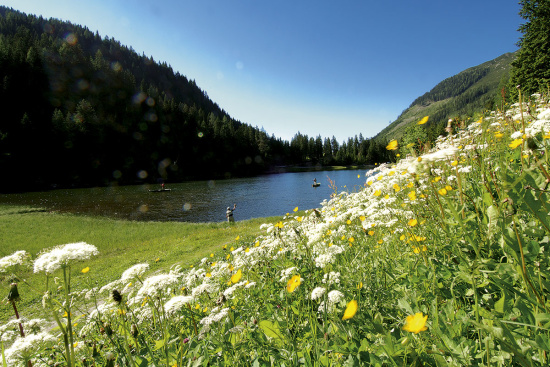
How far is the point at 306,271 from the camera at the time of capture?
302cm

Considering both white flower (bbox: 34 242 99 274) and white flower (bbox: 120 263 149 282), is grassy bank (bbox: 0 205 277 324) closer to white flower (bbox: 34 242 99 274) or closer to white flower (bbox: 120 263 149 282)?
white flower (bbox: 120 263 149 282)

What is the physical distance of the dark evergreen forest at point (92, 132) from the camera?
71062 millimetres

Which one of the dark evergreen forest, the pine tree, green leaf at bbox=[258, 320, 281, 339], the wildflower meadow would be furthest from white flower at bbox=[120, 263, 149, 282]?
the dark evergreen forest

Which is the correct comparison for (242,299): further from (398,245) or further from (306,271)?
(398,245)

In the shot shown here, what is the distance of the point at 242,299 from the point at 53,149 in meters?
96.1

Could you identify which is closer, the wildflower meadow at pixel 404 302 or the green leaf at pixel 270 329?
the wildflower meadow at pixel 404 302

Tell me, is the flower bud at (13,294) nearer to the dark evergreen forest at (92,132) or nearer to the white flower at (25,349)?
the white flower at (25,349)

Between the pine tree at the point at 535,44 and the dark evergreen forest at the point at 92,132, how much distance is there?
83.5 metres

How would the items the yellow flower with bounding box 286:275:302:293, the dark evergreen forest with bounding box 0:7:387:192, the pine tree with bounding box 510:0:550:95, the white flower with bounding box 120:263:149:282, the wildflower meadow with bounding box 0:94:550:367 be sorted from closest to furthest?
1. the wildflower meadow with bounding box 0:94:550:367
2. the yellow flower with bounding box 286:275:302:293
3. the white flower with bounding box 120:263:149:282
4. the pine tree with bounding box 510:0:550:95
5. the dark evergreen forest with bounding box 0:7:387:192

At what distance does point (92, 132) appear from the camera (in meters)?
80.6

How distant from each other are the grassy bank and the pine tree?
27.8 m

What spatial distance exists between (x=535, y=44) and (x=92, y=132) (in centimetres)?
10139

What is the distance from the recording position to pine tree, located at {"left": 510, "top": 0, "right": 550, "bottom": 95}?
70.3 ft

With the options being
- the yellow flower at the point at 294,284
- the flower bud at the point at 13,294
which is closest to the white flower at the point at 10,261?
the flower bud at the point at 13,294
